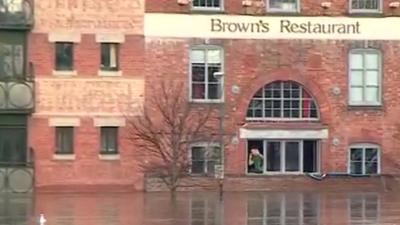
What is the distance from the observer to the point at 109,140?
48.8 m

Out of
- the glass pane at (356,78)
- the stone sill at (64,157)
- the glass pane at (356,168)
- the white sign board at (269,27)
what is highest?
the white sign board at (269,27)

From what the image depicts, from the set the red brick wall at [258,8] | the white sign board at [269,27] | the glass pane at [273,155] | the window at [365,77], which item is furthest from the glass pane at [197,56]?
the window at [365,77]

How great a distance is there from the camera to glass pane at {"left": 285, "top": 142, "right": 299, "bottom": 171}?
165 ft

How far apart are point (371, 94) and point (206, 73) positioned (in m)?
7.66

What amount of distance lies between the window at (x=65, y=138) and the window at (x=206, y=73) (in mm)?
5649

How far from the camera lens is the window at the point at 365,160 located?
5053cm

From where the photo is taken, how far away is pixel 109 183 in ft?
159

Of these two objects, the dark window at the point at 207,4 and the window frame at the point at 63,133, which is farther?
the dark window at the point at 207,4

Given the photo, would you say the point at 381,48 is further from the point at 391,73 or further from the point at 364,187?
the point at 364,187

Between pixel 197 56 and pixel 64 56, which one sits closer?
pixel 64 56

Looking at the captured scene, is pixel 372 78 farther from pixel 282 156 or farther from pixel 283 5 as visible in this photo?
pixel 282 156

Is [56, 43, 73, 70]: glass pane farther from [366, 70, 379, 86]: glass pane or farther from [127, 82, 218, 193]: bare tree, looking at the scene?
[366, 70, 379, 86]: glass pane

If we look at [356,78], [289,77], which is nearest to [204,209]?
[289,77]

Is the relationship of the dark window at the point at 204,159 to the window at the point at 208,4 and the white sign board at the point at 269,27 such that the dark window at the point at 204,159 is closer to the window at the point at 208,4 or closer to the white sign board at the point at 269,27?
the white sign board at the point at 269,27
